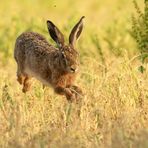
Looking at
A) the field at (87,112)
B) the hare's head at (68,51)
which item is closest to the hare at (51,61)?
the hare's head at (68,51)

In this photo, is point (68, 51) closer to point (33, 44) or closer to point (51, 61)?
point (51, 61)

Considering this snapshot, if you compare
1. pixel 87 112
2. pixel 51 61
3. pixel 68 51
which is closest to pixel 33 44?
pixel 51 61

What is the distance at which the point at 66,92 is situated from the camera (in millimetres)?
9125

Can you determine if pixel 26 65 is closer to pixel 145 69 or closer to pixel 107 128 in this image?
pixel 145 69

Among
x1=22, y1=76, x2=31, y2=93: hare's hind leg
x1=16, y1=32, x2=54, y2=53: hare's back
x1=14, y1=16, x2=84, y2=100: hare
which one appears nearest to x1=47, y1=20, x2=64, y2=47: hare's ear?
x1=14, y1=16, x2=84, y2=100: hare

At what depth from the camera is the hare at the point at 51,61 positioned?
912 centimetres

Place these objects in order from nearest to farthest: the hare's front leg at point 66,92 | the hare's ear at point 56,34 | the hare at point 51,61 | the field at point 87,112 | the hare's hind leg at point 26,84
→ the field at point 87,112 → the hare's front leg at point 66,92 → the hare at point 51,61 → the hare's ear at point 56,34 → the hare's hind leg at point 26,84

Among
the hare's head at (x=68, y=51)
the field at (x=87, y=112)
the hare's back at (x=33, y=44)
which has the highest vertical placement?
the hare's back at (x=33, y=44)

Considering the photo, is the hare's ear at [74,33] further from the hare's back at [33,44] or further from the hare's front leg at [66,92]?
the hare's back at [33,44]

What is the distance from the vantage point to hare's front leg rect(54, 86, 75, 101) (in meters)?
8.96

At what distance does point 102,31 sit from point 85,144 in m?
7.74

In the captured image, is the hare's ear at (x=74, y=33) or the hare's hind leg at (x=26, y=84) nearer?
the hare's ear at (x=74, y=33)

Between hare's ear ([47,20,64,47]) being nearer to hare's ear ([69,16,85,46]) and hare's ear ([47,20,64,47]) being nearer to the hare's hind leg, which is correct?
hare's ear ([69,16,85,46])

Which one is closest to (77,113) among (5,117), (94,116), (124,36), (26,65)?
(94,116)
